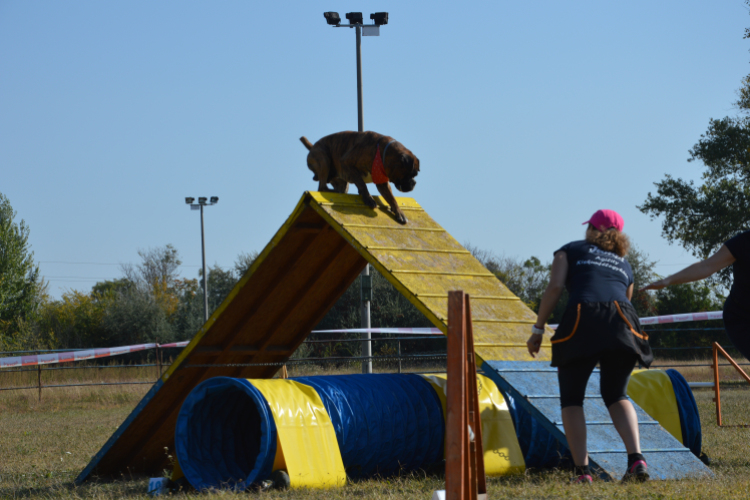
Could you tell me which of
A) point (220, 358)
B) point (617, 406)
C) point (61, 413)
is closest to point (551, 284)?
point (617, 406)

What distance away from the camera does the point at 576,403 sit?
13.0 feet

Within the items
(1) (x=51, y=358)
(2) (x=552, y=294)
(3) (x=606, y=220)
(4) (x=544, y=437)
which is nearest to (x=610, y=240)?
(3) (x=606, y=220)

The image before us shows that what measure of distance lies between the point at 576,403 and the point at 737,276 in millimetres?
1090

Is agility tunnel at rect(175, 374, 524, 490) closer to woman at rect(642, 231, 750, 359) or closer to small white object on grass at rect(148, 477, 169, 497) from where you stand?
small white object on grass at rect(148, 477, 169, 497)

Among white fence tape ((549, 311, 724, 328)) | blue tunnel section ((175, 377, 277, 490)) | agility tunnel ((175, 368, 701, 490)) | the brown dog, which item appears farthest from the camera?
white fence tape ((549, 311, 724, 328))

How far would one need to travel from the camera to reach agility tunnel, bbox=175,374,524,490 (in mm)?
4891

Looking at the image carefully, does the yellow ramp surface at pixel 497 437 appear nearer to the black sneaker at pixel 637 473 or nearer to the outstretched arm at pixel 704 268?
the black sneaker at pixel 637 473

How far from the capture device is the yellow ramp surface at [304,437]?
15.9 feet

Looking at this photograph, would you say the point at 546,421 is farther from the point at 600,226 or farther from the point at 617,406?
the point at 600,226

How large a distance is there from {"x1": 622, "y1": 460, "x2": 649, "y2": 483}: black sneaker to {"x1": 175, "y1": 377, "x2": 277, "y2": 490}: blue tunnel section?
7.21 feet

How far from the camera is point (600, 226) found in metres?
4.22

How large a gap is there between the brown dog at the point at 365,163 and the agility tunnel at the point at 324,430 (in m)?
1.72

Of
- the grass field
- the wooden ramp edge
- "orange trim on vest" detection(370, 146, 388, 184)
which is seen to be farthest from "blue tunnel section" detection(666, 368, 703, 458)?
"orange trim on vest" detection(370, 146, 388, 184)

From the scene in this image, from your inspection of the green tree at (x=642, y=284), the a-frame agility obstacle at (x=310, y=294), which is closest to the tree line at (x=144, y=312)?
the green tree at (x=642, y=284)
